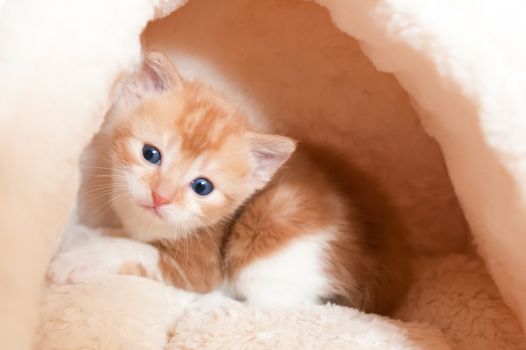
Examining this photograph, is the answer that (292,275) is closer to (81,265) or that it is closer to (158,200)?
(158,200)

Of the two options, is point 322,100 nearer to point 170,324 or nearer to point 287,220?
point 287,220

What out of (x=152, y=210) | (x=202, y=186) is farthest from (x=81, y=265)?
(x=202, y=186)

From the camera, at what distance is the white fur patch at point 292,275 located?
4.13 ft

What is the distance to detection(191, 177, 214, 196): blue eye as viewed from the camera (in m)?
1.23

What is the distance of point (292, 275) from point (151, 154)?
0.39m

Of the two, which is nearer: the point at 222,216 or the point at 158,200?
the point at 158,200

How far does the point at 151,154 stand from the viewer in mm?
1222

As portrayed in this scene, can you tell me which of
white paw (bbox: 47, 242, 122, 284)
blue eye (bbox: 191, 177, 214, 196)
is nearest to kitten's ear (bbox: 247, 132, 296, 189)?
blue eye (bbox: 191, 177, 214, 196)

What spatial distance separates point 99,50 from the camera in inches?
37.3

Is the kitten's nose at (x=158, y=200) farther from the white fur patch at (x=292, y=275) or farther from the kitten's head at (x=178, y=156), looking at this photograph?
the white fur patch at (x=292, y=275)

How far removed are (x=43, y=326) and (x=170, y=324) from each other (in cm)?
25

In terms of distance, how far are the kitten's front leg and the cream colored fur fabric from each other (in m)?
0.04

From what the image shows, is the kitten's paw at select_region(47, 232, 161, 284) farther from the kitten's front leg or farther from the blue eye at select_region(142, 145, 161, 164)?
the blue eye at select_region(142, 145, 161, 164)

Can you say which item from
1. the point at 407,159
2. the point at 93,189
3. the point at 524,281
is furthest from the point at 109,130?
the point at 524,281
